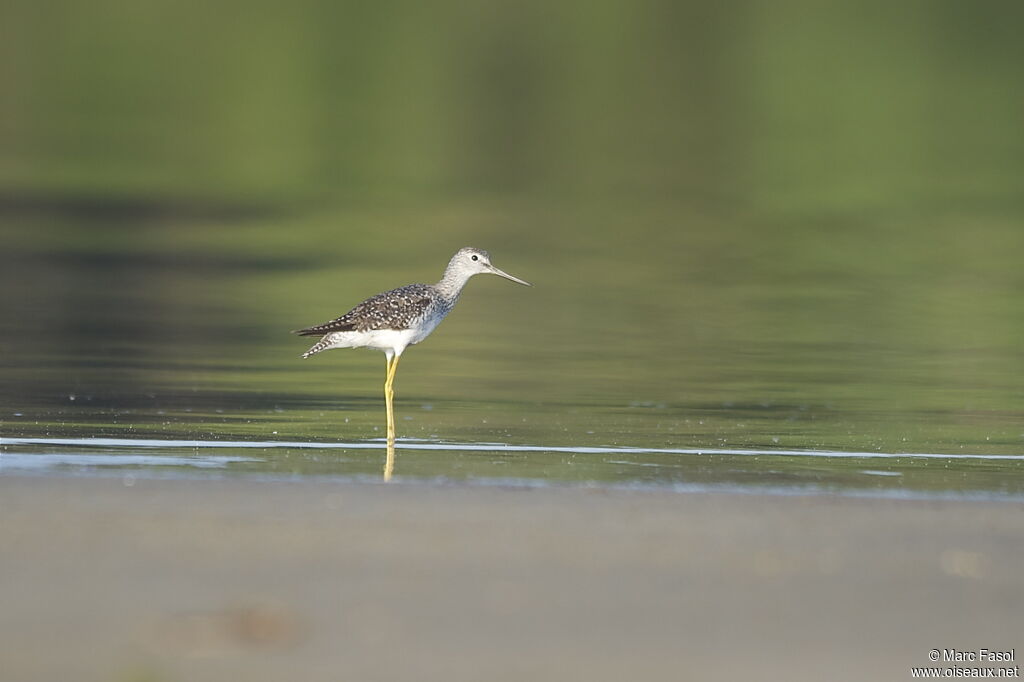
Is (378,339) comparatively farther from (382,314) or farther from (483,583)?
(483,583)

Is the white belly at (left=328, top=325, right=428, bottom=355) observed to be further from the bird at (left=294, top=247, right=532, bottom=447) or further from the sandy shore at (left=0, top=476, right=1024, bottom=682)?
the sandy shore at (left=0, top=476, right=1024, bottom=682)

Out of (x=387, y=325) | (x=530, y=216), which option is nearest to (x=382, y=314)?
(x=387, y=325)

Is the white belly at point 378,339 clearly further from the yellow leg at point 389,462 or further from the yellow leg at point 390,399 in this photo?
the yellow leg at point 389,462

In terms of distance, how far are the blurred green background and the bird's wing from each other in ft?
1.55

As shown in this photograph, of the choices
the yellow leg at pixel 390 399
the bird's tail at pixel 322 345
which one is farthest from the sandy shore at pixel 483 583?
the bird's tail at pixel 322 345

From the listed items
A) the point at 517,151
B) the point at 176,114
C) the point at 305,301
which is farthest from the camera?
the point at 176,114

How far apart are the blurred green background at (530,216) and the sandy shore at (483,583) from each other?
2.67 metres

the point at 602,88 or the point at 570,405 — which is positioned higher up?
the point at 602,88

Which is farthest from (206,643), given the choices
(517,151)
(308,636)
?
(517,151)

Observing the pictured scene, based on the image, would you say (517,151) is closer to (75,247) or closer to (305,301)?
(75,247)

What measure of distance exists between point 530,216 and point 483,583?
17.7 meters

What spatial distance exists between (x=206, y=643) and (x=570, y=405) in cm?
633

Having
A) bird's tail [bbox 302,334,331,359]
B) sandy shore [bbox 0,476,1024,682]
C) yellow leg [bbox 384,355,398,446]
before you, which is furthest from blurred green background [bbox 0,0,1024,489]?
sandy shore [bbox 0,476,1024,682]

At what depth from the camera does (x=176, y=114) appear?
35375 millimetres
